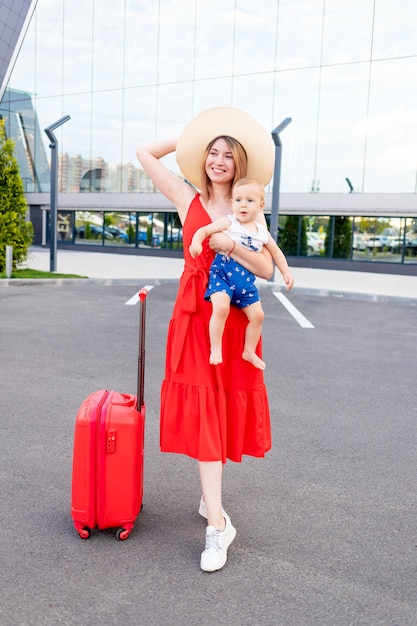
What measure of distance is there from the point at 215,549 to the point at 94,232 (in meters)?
29.7

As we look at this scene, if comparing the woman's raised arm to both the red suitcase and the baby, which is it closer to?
the baby

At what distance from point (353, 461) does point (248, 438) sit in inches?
56.8

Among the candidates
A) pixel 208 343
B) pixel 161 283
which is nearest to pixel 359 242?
pixel 161 283

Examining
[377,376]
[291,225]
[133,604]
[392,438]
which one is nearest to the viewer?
[133,604]

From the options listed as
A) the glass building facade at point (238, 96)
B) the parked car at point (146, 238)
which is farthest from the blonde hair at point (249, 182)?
the parked car at point (146, 238)

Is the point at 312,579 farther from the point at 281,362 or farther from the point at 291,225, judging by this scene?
the point at 291,225

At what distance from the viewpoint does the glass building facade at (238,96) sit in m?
23.5

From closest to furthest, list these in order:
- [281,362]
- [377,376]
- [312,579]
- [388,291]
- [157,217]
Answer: [312,579] → [377,376] → [281,362] → [388,291] → [157,217]

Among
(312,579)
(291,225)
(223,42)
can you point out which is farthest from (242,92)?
(312,579)

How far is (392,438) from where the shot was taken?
15.6 ft

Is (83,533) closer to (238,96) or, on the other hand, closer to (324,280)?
(324,280)

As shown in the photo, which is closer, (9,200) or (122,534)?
(122,534)

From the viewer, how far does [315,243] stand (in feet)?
83.5

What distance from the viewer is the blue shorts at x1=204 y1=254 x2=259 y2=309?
286 cm
